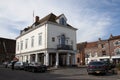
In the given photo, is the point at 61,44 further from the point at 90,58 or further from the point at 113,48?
the point at 90,58

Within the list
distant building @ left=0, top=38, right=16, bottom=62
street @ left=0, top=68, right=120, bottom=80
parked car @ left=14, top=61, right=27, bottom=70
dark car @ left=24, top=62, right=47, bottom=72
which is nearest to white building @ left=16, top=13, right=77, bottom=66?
parked car @ left=14, top=61, right=27, bottom=70

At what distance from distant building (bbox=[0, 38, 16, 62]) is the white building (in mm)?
26684

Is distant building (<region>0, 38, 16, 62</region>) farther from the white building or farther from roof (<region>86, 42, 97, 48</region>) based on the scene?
roof (<region>86, 42, 97, 48</region>)

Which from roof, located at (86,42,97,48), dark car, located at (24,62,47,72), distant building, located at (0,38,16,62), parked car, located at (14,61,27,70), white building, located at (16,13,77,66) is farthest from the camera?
distant building, located at (0,38,16,62)

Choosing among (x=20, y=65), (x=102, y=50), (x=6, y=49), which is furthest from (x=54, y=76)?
(x=6, y=49)

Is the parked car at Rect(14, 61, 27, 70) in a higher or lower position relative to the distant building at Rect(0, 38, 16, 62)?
lower

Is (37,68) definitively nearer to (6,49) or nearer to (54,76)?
(54,76)

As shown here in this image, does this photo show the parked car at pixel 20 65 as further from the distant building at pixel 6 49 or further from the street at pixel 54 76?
the distant building at pixel 6 49

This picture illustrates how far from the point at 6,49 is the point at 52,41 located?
39.7 meters

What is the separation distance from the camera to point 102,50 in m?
61.1

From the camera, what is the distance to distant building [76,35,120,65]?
56.2 metres

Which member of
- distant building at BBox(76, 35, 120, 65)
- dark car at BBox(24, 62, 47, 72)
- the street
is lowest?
the street

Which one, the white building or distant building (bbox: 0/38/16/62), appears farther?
distant building (bbox: 0/38/16/62)

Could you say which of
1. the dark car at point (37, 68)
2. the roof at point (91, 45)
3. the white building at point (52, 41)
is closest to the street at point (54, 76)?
the dark car at point (37, 68)
